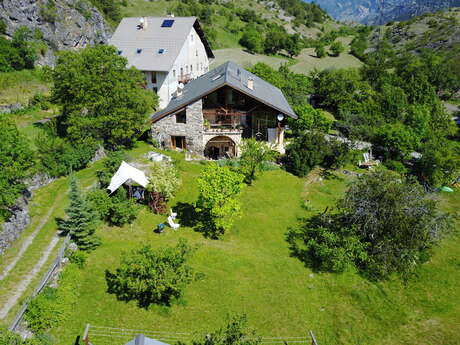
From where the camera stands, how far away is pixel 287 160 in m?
39.7

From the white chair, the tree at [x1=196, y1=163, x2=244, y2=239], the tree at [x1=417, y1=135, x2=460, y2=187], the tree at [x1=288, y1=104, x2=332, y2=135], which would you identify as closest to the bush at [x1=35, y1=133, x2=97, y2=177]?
the white chair

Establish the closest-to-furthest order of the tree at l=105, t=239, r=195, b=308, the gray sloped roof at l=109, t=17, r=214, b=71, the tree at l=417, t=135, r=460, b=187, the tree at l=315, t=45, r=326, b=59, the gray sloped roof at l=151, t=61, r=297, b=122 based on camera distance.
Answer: the tree at l=105, t=239, r=195, b=308, the gray sloped roof at l=151, t=61, r=297, b=122, the tree at l=417, t=135, r=460, b=187, the gray sloped roof at l=109, t=17, r=214, b=71, the tree at l=315, t=45, r=326, b=59

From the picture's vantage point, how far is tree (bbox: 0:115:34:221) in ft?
71.1

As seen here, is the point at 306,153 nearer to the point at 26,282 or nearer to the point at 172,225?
the point at 172,225

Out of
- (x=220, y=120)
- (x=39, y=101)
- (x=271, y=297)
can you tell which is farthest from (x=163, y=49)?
(x=271, y=297)

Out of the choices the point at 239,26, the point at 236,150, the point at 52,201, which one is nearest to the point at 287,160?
the point at 236,150

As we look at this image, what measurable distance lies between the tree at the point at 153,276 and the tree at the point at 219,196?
538 cm

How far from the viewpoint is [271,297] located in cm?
2166

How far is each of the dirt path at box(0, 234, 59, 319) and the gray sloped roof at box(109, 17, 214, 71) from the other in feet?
115

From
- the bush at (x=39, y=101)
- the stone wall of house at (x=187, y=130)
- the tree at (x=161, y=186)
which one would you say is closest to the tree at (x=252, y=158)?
the stone wall of house at (x=187, y=130)

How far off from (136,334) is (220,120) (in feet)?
84.3

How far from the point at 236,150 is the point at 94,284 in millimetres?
22631

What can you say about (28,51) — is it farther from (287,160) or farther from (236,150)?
(287,160)

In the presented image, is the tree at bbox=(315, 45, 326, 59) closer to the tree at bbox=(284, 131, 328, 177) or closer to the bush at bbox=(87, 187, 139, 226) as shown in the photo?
the tree at bbox=(284, 131, 328, 177)
